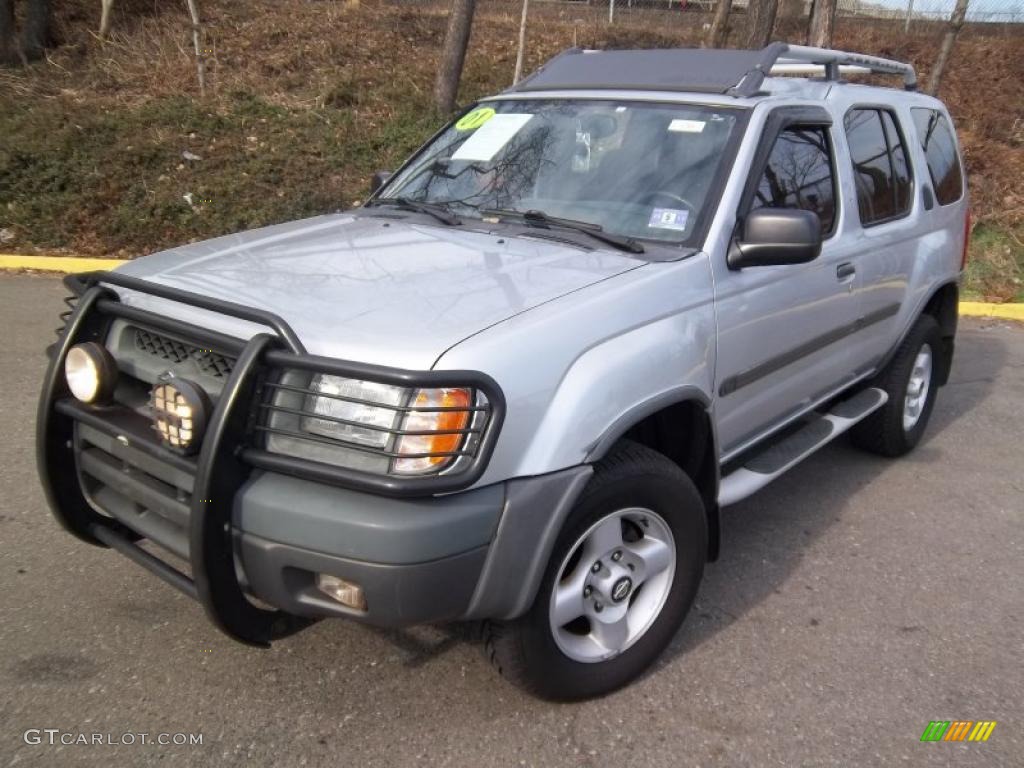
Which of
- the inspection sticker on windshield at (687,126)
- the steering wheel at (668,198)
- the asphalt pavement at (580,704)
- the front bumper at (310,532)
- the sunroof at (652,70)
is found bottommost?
the asphalt pavement at (580,704)

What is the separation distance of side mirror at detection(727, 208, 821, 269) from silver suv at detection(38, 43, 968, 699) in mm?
10

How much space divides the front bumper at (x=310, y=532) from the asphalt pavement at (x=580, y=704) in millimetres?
484

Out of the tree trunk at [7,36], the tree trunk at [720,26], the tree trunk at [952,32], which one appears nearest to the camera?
the tree trunk at [952,32]

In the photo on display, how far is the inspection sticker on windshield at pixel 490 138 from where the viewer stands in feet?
12.3

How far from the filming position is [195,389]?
231 cm

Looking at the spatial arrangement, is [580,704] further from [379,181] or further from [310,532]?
[379,181]

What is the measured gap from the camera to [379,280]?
2.72 meters

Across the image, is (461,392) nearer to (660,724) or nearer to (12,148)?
(660,724)

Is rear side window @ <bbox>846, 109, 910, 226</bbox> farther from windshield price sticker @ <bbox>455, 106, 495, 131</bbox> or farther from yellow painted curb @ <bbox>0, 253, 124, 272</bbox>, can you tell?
yellow painted curb @ <bbox>0, 253, 124, 272</bbox>

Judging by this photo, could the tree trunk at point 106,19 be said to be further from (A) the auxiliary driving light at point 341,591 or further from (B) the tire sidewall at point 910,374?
(A) the auxiliary driving light at point 341,591

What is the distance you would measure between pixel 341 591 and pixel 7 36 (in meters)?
14.0

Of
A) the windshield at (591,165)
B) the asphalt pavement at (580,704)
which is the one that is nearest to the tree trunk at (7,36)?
the asphalt pavement at (580,704)

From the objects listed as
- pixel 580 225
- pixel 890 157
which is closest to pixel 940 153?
pixel 890 157

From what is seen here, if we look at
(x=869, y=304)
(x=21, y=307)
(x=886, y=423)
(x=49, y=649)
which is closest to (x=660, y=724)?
(x=49, y=649)
